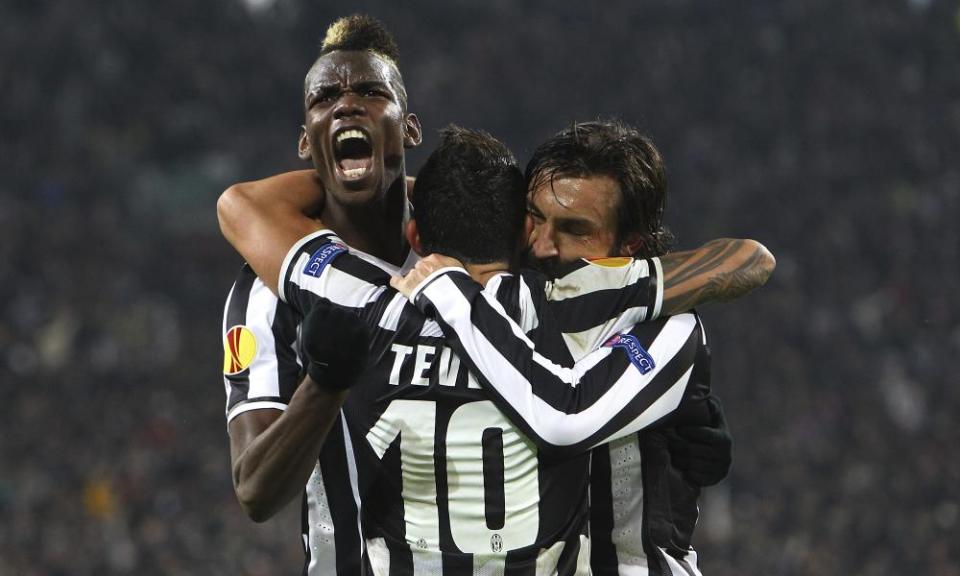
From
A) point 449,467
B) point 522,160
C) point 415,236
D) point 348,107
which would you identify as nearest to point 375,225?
point 348,107

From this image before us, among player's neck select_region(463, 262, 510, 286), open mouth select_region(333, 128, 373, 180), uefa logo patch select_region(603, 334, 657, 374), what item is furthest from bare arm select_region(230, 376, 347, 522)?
open mouth select_region(333, 128, 373, 180)

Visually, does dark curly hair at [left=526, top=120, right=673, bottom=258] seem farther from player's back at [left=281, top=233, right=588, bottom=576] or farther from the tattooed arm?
player's back at [left=281, top=233, right=588, bottom=576]

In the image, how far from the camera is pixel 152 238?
14.3m

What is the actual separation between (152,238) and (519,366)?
41.0 ft

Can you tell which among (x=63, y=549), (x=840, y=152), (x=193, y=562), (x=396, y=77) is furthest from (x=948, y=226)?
(x=396, y=77)

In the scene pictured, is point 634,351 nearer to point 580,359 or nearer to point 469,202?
point 580,359

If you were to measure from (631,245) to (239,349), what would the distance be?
944 mm

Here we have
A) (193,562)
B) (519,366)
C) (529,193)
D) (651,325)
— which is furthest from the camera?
(193,562)

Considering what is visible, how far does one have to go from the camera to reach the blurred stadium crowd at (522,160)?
10516 millimetres

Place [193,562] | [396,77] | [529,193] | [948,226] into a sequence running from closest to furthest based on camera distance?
1. [529,193]
2. [396,77]
3. [193,562]
4. [948,226]

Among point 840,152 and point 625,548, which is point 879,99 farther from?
point 625,548

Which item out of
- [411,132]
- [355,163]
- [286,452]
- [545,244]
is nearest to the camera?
[286,452]

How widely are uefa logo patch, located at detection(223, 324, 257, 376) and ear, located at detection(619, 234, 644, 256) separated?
877 mm

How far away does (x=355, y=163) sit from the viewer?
2977 mm
